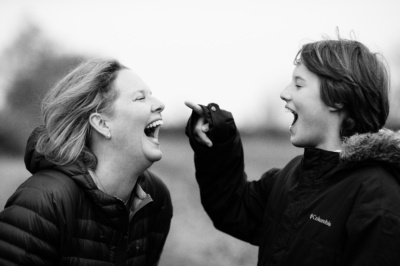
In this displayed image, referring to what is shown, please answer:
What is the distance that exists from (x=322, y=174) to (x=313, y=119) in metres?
0.27

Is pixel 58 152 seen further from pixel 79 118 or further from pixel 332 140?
pixel 332 140

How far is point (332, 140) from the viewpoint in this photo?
8.56 ft

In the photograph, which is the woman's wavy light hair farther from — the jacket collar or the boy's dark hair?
the jacket collar

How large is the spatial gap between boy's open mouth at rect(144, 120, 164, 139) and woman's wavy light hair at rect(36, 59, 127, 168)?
0.23m

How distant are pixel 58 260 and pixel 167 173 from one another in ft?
8.16

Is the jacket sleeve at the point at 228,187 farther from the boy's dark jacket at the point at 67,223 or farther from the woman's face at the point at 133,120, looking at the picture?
the boy's dark jacket at the point at 67,223

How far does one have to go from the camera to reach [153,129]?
9.66 ft

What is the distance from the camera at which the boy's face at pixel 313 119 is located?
8.61ft

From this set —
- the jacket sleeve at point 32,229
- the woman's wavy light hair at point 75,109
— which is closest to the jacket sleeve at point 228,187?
the woman's wavy light hair at point 75,109

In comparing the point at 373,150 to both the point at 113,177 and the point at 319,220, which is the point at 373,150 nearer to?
the point at 319,220

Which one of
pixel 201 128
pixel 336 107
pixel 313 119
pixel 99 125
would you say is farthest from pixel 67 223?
pixel 336 107

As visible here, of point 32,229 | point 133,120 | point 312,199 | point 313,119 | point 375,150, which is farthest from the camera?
point 133,120

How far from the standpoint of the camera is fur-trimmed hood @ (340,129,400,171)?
239 cm

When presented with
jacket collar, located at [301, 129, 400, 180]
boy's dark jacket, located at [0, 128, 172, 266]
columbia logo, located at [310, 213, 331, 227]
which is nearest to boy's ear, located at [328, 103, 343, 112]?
jacket collar, located at [301, 129, 400, 180]
